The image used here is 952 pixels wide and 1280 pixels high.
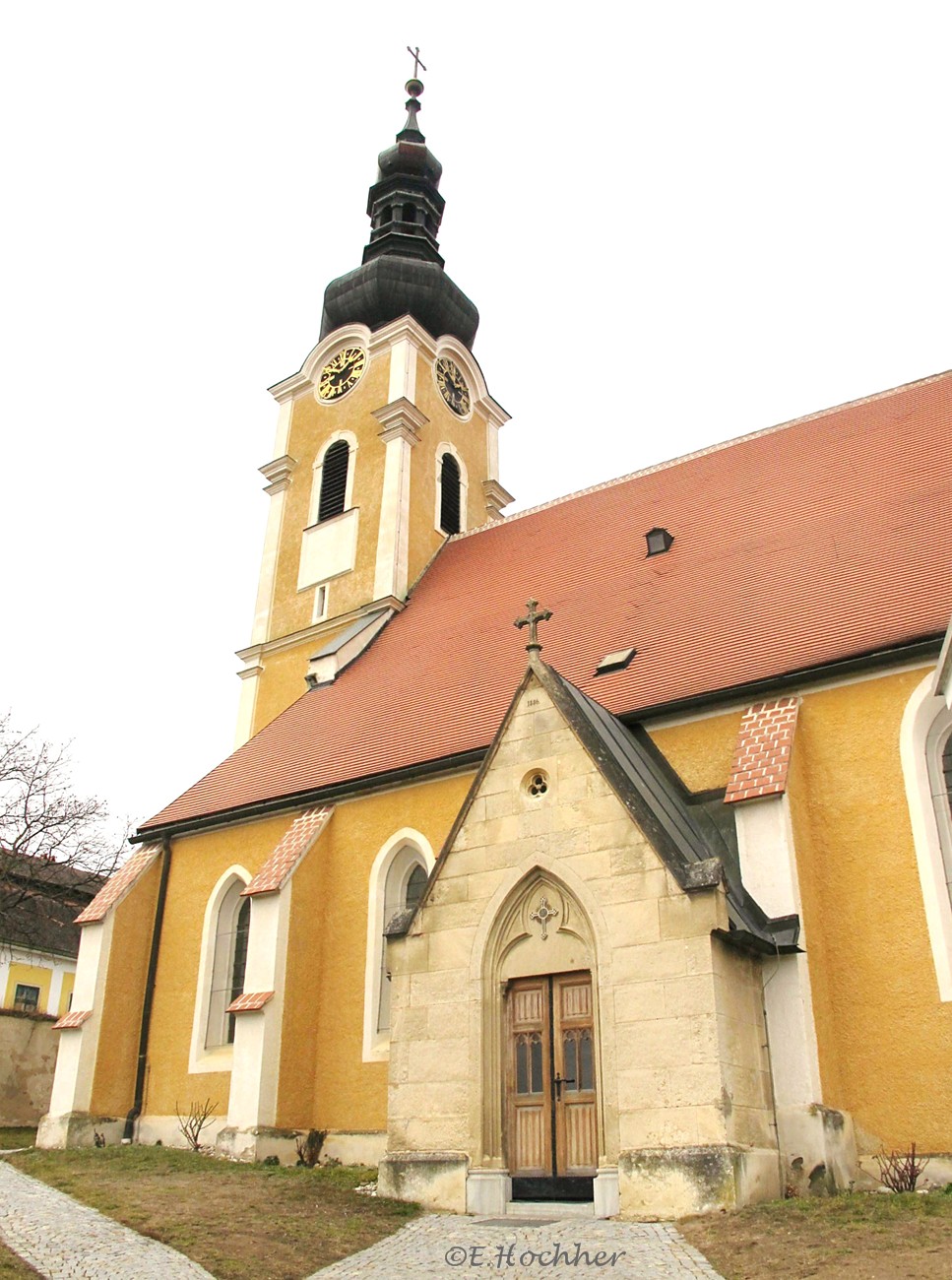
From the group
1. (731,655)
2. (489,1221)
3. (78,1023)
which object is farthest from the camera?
(78,1023)

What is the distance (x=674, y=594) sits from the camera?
15.9 metres

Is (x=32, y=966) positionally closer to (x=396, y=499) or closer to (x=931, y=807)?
(x=396, y=499)

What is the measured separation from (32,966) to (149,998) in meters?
16.2

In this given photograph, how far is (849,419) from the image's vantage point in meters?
17.9

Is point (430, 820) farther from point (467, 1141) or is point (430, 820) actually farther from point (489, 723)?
point (467, 1141)

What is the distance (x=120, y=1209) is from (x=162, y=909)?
8.22 m

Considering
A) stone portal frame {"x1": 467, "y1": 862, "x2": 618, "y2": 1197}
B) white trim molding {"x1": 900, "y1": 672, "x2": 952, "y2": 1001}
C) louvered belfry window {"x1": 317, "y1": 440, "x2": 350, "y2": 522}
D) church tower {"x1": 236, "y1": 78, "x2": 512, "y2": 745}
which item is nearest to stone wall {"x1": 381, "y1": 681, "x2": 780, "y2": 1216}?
stone portal frame {"x1": 467, "y1": 862, "x2": 618, "y2": 1197}

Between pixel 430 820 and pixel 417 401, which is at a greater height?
pixel 417 401

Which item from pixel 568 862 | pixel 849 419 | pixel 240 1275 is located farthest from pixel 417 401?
pixel 240 1275

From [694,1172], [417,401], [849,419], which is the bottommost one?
[694,1172]

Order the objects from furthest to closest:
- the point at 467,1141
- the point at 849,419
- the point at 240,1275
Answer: the point at 849,419 < the point at 467,1141 < the point at 240,1275

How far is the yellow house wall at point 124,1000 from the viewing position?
1653cm

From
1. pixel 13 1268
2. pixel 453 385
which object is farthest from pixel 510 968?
pixel 453 385

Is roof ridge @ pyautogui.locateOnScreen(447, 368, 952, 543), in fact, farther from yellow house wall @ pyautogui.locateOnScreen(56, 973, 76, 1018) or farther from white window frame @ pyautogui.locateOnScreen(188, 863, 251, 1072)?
yellow house wall @ pyautogui.locateOnScreen(56, 973, 76, 1018)
